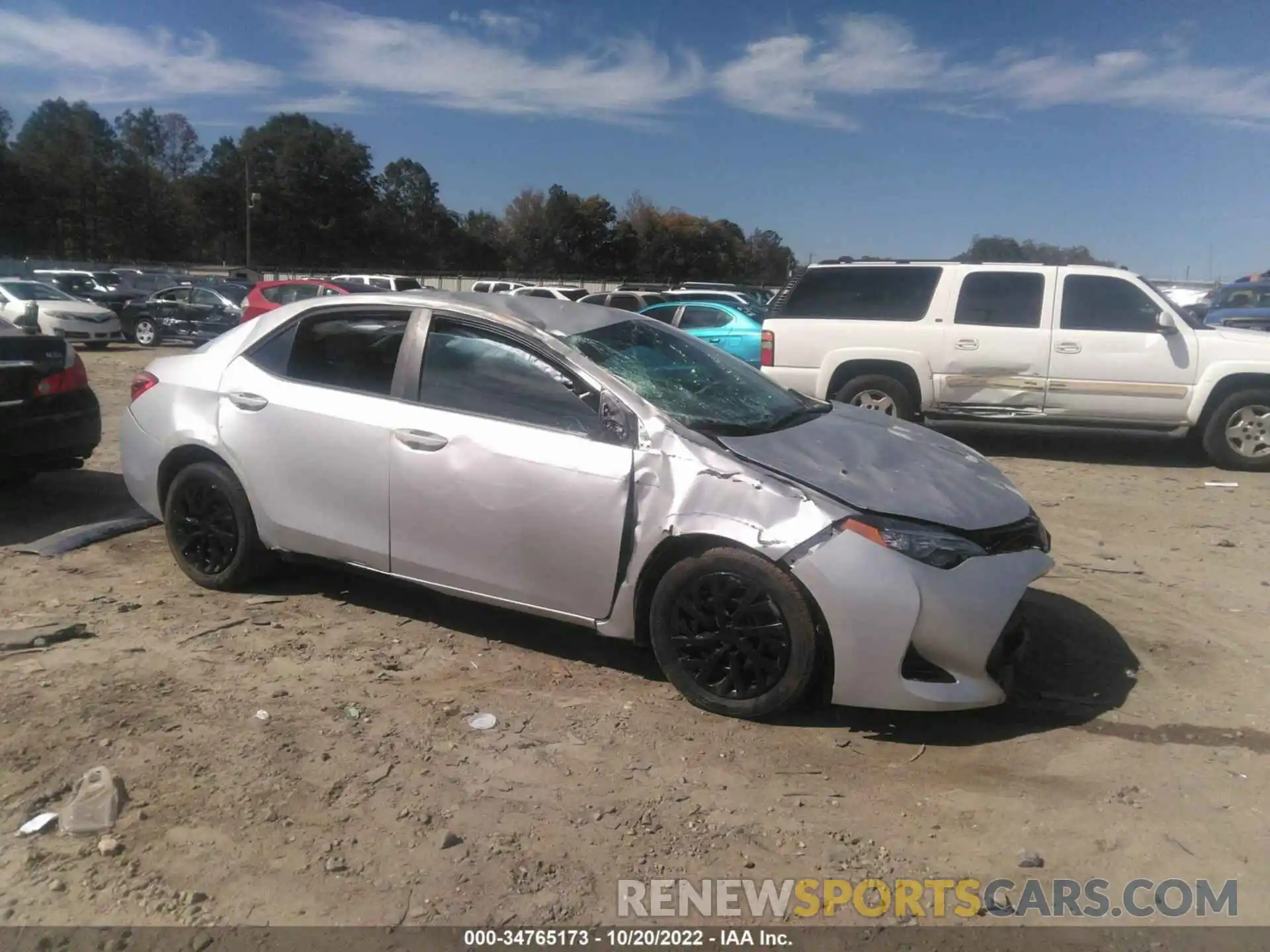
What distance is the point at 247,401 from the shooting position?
→ 198 inches

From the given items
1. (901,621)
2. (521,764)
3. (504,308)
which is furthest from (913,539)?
(504,308)

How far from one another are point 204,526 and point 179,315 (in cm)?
2063

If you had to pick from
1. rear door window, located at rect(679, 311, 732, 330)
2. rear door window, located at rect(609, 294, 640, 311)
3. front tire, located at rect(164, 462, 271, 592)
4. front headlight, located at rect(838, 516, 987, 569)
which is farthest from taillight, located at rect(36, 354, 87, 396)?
rear door window, located at rect(609, 294, 640, 311)

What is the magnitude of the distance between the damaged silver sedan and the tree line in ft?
207

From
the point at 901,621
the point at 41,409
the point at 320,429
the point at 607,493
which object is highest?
the point at 320,429

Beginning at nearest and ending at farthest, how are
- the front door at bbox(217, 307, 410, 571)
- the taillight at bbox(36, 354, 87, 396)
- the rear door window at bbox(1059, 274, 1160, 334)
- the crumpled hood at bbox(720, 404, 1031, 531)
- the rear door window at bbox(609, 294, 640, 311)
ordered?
the crumpled hood at bbox(720, 404, 1031, 531)
the front door at bbox(217, 307, 410, 571)
the taillight at bbox(36, 354, 87, 396)
the rear door window at bbox(1059, 274, 1160, 334)
the rear door window at bbox(609, 294, 640, 311)

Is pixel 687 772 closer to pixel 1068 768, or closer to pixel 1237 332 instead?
pixel 1068 768

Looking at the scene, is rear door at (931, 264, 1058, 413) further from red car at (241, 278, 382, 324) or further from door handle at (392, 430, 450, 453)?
red car at (241, 278, 382, 324)

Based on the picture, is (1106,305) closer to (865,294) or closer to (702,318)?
(865,294)

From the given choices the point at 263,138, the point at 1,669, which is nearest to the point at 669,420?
the point at 1,669

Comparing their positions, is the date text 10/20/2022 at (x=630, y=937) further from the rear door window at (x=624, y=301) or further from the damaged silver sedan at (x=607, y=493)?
the rear door window at (x=624, y=301)

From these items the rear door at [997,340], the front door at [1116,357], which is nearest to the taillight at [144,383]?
the rear door at [997,340]

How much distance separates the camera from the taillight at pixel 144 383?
546 cm

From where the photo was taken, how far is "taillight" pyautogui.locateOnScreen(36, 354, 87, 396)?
6703mm
